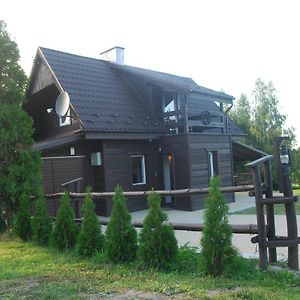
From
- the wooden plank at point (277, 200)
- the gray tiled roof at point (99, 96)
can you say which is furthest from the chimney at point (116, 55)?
the wooden plank at point (277, 200)

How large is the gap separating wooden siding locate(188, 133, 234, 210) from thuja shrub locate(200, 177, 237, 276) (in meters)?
8.73

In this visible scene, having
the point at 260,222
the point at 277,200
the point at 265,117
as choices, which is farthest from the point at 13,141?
the point at 265,117

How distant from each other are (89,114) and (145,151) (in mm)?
2673

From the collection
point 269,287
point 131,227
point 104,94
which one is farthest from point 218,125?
point 269,287

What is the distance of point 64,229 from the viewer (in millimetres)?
6934

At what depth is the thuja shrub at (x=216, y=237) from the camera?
4902 millimetres

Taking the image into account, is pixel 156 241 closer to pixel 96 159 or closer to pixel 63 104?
pixel 96 159

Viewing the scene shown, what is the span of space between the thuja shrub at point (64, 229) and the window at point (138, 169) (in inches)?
286

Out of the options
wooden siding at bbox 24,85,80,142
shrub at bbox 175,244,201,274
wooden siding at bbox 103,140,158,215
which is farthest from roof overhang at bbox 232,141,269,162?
shrub at bbox 175,244,201,274

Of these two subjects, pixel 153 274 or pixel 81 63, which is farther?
pixel 81 63

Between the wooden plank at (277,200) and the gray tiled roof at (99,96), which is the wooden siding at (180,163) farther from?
the wooden plank at (277,200)

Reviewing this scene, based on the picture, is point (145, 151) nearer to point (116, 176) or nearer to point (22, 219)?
point (116, 176)

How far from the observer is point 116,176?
13.3 meters

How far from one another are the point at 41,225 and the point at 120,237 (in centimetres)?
248
